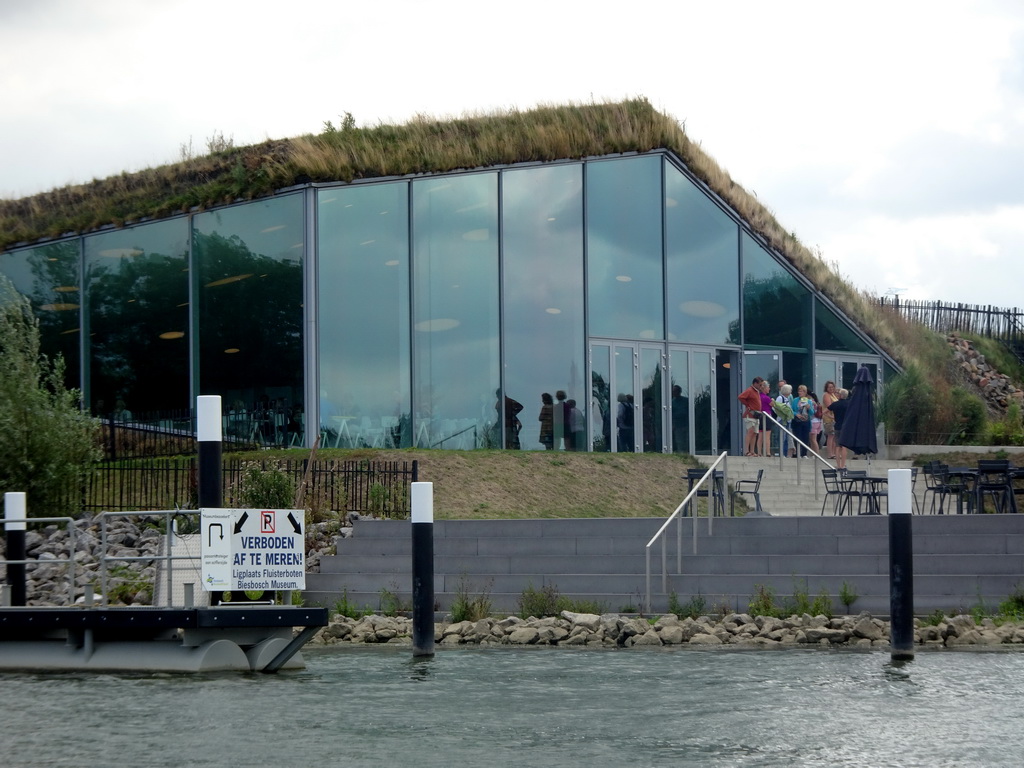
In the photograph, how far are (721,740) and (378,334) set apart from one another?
1715cm

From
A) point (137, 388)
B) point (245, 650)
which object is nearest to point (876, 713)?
point (245, 650)

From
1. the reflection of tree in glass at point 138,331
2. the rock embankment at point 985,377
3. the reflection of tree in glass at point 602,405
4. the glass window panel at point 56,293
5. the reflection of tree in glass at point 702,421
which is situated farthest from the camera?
the rock embankment at point 985,377

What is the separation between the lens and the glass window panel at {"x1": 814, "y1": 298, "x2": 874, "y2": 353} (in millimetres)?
33344

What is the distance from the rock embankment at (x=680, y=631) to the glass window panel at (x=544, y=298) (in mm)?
11517

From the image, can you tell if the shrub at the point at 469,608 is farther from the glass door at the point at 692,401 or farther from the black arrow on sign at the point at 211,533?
the glass door at the point at 692,401

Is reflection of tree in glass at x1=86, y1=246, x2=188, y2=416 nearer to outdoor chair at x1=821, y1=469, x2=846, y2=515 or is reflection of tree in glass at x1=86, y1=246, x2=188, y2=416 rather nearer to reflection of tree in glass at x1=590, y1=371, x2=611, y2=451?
reflection of tree in glass at x1=590, y1=371, x2=611, y2=451

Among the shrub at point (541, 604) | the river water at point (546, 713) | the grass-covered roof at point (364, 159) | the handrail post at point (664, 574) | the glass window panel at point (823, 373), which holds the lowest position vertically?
the river water at point (546, 713)

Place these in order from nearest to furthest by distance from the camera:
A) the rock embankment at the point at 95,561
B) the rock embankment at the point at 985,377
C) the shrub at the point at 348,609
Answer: the shrub at the point at 348,609, the rock embankment at the point at 95,561, the rock embankment at the point at 985,377

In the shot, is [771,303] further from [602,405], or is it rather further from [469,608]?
[469,608]

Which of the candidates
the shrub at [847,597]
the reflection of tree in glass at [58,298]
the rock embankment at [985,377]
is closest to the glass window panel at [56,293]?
the reflection of tree in glass at [58,298]

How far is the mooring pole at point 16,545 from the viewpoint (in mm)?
16500

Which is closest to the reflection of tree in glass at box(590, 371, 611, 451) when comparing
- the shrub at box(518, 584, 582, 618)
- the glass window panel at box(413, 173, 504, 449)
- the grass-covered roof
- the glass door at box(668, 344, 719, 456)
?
the glass door at box(668, 344, 719, 456)

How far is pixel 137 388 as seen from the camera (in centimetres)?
2831

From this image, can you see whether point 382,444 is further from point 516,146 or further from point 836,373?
point 836,373
